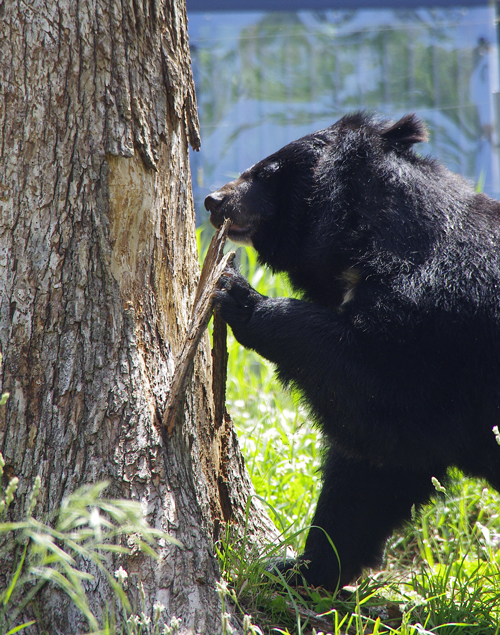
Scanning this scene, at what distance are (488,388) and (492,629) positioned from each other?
94 centimetres

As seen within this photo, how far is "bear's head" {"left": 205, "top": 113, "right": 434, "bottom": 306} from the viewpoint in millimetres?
2654

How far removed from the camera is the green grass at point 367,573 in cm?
238

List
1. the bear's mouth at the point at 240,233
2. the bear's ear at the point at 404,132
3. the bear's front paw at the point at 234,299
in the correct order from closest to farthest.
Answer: the bear's front paw at the point at 234,299, the bear's ear at the point at 404,132, the bear's mouth at the point at 240,233

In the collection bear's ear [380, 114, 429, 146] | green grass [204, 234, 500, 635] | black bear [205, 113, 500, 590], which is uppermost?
bear's ear [380, 114, 429, 146]

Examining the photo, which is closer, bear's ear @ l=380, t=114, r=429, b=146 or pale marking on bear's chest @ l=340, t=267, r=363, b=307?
pale marking on bear's chest @ l=340, t=267, r=363, b=307

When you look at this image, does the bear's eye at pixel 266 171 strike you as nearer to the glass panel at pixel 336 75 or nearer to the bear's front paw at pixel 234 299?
the bear's front paw at pixel 234 299

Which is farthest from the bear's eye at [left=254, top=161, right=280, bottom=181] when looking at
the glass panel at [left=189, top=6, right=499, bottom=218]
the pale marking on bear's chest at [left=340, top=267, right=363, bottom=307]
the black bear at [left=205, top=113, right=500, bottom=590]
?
the glass panel at [left=189, top=6, right=499, bottom=218]

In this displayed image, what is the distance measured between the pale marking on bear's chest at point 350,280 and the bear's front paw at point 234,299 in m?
0.40

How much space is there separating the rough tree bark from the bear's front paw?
14.7 inches

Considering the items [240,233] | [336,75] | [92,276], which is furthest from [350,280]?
[336,75]

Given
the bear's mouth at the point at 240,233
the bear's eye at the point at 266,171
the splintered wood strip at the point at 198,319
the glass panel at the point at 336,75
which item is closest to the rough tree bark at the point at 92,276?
the splintered wood strip at the point at 198,319

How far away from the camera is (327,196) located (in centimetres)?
283

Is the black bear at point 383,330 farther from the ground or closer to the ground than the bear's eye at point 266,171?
closer to the ground

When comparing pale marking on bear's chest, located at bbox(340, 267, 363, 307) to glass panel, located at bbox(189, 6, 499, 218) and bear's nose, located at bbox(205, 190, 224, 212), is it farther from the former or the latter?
glass panel, located at bbox(189, 6, 499, 218)
